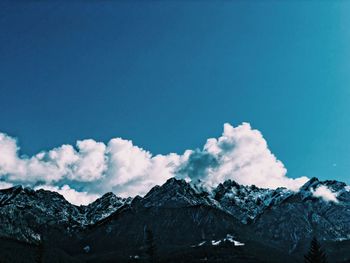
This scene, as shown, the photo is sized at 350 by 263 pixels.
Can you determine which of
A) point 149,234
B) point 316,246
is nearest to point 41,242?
point 149,234

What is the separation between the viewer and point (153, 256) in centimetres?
8412

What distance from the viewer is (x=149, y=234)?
84188mm

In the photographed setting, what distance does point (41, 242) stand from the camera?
273ft

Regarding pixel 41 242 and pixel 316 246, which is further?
pixel 41 242

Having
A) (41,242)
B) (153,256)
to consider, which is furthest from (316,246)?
(41,242)

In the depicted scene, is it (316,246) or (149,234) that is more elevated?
(149,234)

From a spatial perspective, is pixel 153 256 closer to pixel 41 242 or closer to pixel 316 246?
pixel 41 242

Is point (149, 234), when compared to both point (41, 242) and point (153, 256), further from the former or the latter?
point (41, 242)

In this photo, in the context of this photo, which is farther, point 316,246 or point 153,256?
point 153,256

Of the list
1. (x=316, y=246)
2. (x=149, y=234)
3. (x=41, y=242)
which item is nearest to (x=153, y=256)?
(x=149, y=234)

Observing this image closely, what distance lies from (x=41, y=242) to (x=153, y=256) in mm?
20913

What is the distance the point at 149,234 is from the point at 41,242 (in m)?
20.0

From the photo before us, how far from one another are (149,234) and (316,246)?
99.4ft

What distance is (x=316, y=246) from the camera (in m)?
70.6
